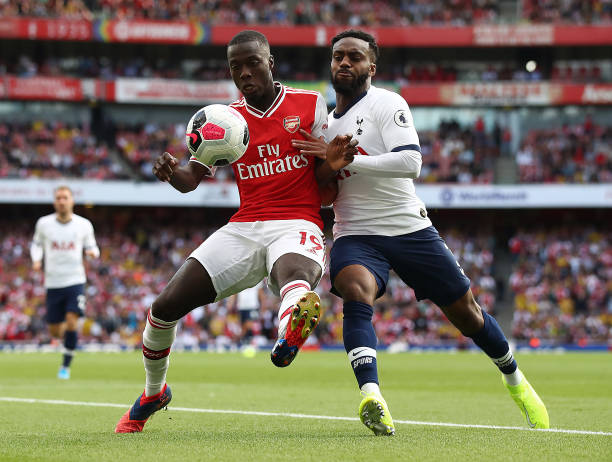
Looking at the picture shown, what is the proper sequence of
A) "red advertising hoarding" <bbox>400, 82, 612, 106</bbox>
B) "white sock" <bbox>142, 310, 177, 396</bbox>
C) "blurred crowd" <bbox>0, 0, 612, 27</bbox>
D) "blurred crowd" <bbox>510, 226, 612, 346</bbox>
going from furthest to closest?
"blurred crowd" <bbox>0, 0, 612, 27</bbox>
"red advertising hoarding" <bbox>400, 82, 612, 106</bbox>
"blurred crowd" <bbox>510, 226, 612, 346</bbox>
"white sock" <bbox>142, 310, 177, 396</bbox>

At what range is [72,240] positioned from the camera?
1426 cm

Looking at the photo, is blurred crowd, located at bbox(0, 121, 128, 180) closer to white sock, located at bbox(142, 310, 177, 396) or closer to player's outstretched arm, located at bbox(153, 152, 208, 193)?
white sock, located at bbox(142, 310, 177, 396)

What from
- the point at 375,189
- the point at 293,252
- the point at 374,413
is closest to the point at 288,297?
the point at 293,252

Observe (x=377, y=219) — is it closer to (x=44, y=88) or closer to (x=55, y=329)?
(x=55, y=329)

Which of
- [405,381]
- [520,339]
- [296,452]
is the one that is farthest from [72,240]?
[520,339]

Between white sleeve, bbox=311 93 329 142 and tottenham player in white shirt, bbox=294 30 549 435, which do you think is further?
white sleeve, bbox=311 93 329 142

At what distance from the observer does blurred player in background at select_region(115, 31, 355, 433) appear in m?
5.88

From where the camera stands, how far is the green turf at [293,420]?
491 centimetres

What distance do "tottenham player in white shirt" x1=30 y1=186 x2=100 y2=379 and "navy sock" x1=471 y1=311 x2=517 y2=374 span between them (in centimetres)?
865

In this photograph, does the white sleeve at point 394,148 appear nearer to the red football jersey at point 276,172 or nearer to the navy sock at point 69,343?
the red football jersey at point 276,172

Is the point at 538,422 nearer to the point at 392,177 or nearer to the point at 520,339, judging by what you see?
the point at 392,177

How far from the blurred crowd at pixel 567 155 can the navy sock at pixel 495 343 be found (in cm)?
3010

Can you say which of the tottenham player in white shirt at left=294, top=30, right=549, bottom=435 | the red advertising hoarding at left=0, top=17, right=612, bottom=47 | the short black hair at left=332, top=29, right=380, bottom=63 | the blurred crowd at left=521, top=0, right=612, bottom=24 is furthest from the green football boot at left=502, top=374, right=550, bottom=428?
the blurred crowd at left=521, top=0, right=612, bottom=24

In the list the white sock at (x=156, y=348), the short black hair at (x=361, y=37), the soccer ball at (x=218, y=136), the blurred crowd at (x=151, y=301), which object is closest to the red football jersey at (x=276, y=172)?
the soccer ball at (x=218, y=136)
